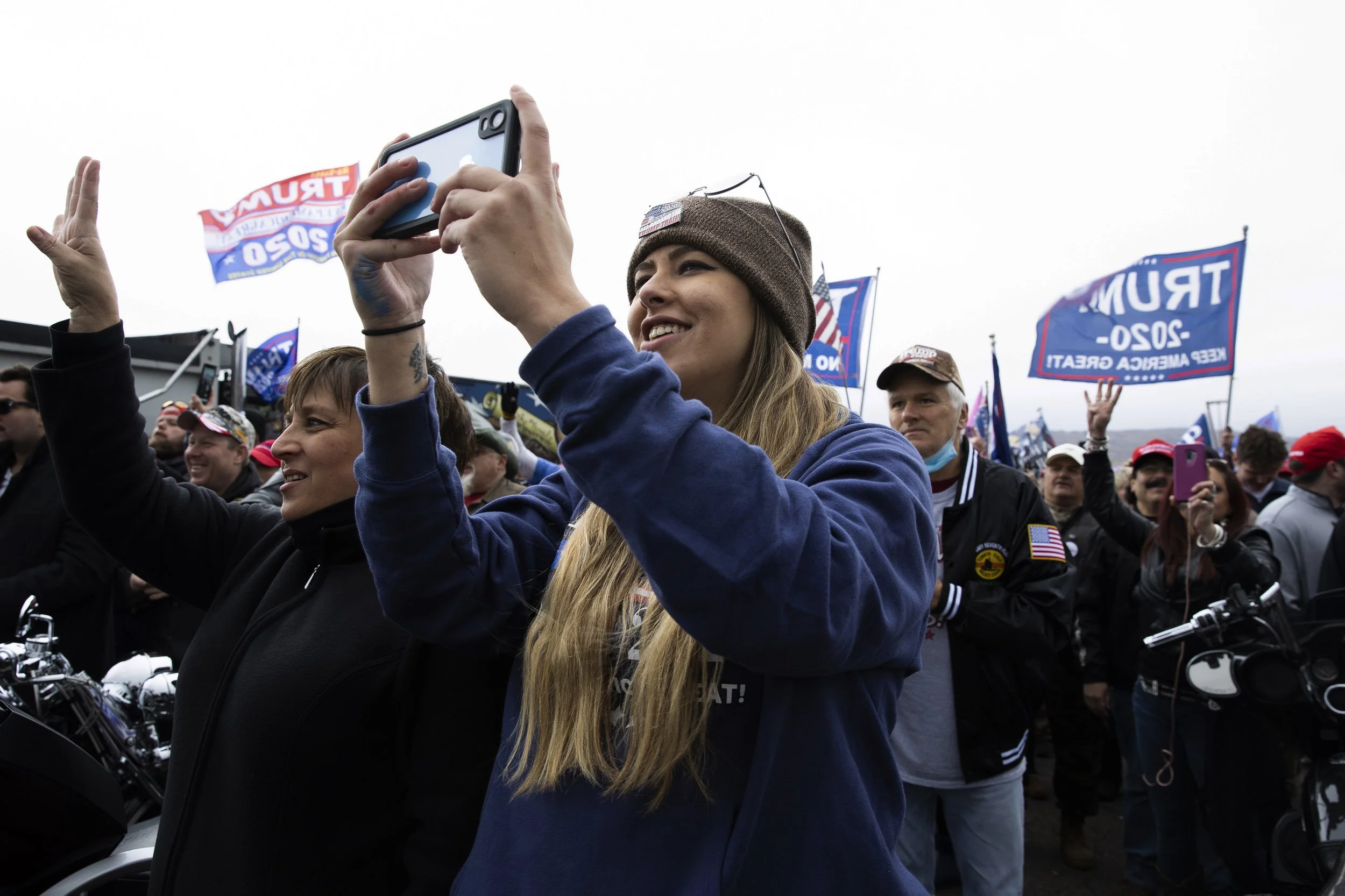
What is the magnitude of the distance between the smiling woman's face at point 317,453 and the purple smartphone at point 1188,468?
11.4 ft

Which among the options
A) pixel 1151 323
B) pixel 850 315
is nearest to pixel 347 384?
pixel 1151 323

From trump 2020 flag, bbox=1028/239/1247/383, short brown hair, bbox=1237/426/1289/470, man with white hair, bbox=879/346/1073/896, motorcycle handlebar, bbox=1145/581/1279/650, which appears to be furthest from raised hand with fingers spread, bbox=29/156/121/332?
short brown hair, bbox=1237/426/1289/470

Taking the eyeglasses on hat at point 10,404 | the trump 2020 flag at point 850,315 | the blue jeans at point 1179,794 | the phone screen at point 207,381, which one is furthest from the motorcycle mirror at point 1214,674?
the phone screen at point 207,381

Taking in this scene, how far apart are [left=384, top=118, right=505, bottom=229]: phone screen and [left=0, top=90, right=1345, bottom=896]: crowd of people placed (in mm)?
28

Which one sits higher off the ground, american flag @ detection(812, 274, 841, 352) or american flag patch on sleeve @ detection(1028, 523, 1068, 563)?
american flag @ detection(812, 274, 841, 352)

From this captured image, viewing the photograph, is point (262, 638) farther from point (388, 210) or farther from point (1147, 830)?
point (1147, 830)

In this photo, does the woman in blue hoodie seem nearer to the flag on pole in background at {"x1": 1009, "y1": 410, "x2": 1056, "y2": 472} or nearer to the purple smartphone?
the purple smartphone

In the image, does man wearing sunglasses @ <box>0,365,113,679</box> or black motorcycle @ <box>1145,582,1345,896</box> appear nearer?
black motorcycle @ <box>1145,582,1345,896</box>

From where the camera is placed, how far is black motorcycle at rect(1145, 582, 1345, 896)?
2.89 meters

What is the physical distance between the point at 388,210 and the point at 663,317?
1.45ft

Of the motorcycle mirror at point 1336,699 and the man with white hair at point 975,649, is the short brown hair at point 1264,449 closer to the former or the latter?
the motorcycle mirror at point 1336,699

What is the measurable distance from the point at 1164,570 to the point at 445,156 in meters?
4.21

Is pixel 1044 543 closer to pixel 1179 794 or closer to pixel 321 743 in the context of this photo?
pixel 1179 794

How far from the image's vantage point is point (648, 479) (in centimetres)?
80
